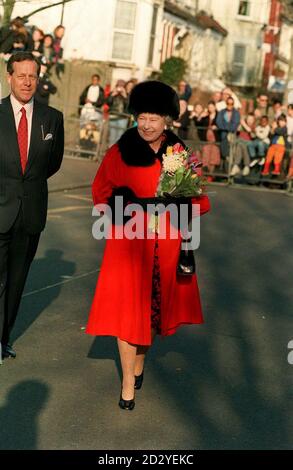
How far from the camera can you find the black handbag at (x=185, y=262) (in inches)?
266

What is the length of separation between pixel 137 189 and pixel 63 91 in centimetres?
2356

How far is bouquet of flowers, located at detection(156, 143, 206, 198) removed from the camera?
257 inches

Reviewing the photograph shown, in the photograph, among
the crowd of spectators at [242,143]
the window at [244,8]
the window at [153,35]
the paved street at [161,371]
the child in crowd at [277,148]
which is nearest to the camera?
the paved street at [161,371]

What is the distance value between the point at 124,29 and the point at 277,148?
15.4 meters

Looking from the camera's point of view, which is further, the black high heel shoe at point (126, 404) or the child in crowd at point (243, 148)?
the child in crowd at point (243, 148)

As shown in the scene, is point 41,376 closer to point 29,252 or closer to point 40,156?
point 29,252

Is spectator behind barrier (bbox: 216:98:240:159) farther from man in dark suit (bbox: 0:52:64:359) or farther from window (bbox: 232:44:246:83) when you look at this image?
window (bbox: 232:44:246:83)

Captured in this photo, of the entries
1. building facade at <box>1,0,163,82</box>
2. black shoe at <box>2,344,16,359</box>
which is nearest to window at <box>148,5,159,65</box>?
building facade at <box>1,0,163,82</box>

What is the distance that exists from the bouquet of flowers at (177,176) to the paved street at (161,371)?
131 centimetres

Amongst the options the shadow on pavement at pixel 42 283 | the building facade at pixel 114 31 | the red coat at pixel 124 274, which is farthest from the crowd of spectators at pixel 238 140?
the red coat at pixel 124 274

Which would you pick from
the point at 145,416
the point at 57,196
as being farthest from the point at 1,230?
the point at 57,196

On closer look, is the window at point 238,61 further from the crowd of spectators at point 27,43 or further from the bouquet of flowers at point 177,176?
the bouquet of flowers at point 177,176

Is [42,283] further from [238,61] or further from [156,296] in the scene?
[238,61]

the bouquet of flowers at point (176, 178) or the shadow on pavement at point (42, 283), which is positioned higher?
the bouquet of flowers at point (176, 178)
